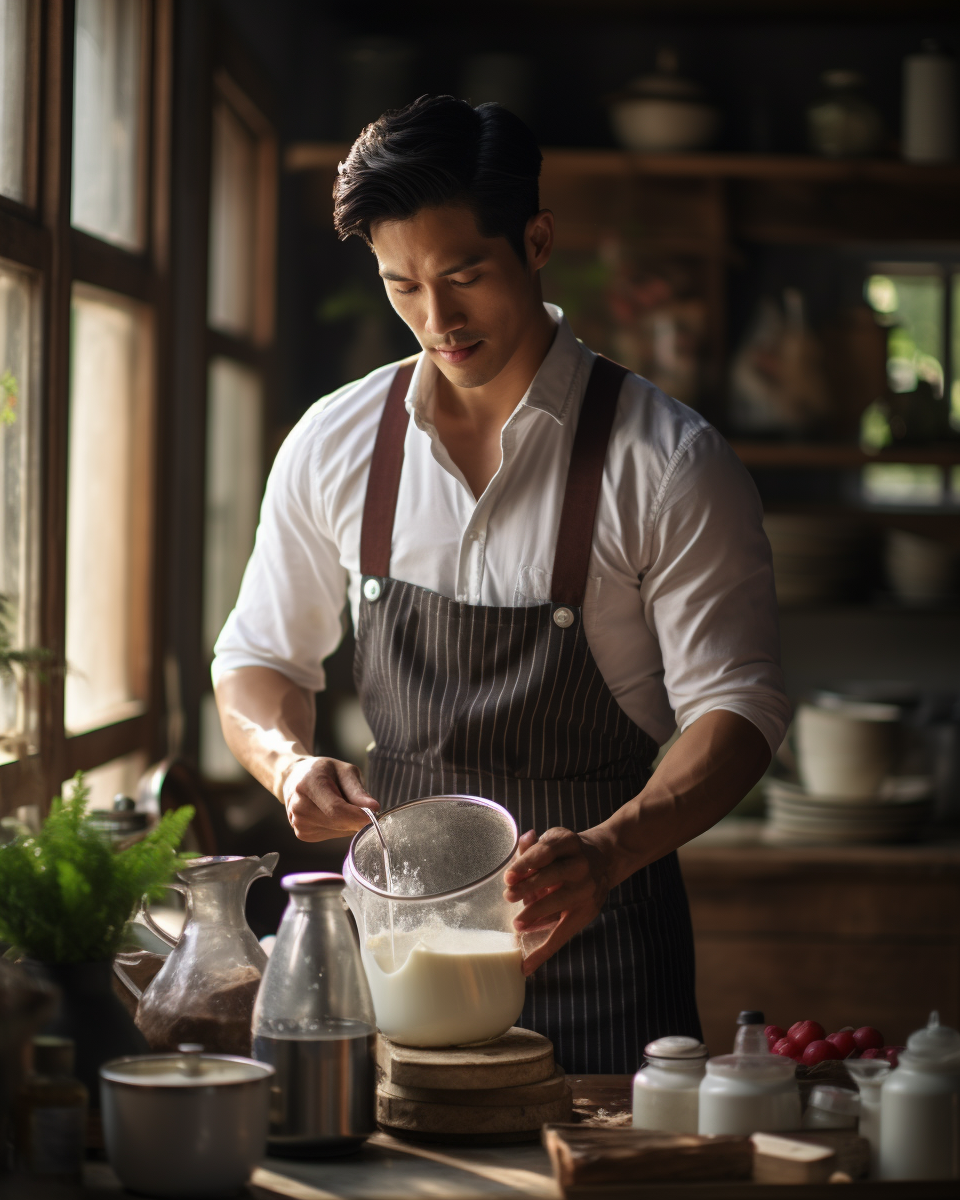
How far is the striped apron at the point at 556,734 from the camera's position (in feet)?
5.22

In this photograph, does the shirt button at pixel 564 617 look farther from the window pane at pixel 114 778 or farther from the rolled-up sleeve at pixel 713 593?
the window pane at pixel 114 778

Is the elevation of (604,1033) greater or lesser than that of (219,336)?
lesser

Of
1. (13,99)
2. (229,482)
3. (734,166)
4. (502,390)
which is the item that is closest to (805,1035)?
(502,390)

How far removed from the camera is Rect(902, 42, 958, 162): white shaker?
3.22 meters

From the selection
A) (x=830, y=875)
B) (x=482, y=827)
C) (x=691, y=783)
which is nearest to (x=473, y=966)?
(x=482, y=827)

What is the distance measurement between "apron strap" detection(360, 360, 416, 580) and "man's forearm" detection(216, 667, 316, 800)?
0.18 meters

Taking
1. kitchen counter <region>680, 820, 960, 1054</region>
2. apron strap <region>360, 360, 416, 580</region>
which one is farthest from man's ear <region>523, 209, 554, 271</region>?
kitchen counter <region>680, 820, 960, 1054</region>

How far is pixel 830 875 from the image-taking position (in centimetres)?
294

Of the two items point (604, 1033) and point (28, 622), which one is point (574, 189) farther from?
point (604, 1033)

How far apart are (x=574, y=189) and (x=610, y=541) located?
208 cm

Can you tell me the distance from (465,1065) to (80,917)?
32 centimetres

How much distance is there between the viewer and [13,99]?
200cm

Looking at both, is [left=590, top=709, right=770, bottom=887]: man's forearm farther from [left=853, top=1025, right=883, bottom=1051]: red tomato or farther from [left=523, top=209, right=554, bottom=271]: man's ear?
[left=523, top=209, right=554, bottom=271]: man's ear

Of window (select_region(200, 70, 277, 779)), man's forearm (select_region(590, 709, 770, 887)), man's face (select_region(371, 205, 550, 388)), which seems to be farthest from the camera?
window (select_region(200, 70, 277, 779))
